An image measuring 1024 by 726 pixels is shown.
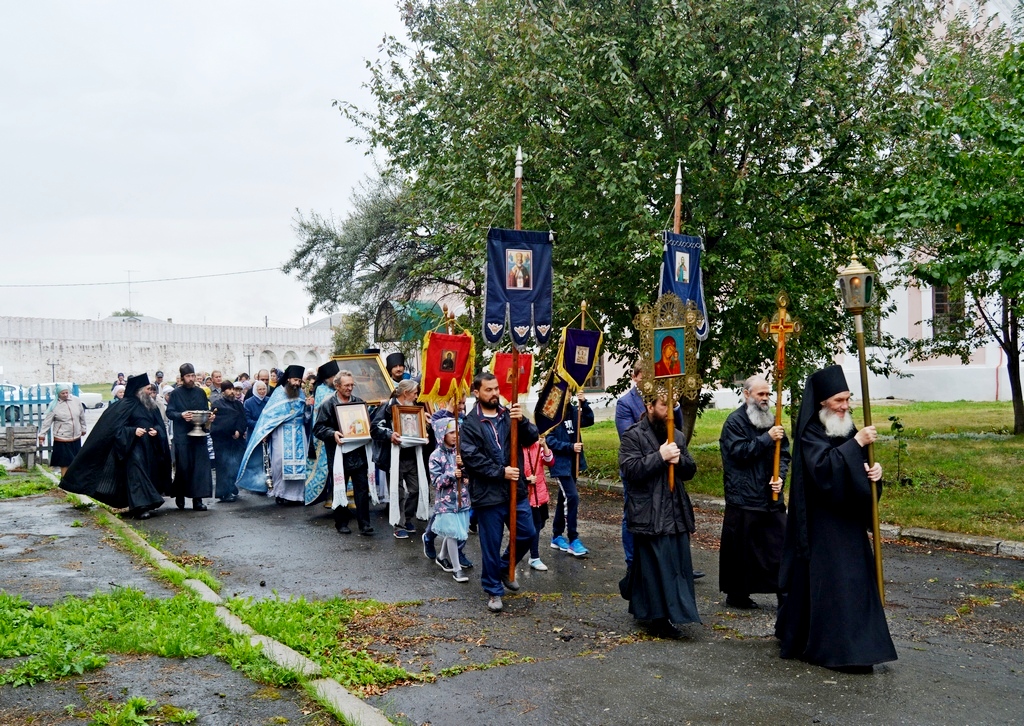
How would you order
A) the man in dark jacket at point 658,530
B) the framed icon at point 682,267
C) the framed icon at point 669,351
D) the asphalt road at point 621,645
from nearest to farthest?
1. the asphalt road at point 621,645
2. the man in dark jacket at point 658,530
3. the framed icon at point 669,351
4. the framed icon at point 682,267

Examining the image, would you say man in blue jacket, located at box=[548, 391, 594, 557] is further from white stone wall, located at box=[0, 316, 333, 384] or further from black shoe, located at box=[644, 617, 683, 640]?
white stone wall, located at box=[0, 316, 333, 384]

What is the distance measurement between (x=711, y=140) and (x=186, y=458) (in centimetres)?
864

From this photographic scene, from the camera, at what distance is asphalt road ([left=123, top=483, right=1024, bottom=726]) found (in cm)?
531

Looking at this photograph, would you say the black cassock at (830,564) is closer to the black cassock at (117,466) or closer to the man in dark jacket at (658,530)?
the man in dark jacket at (658,530)

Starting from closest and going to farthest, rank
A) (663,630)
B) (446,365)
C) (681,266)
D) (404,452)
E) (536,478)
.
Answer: (663,630) → (536,478) → (681,266) → (446,365) → (404,452)

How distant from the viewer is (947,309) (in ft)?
92.6

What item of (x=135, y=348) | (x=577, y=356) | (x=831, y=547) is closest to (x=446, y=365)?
(x=577, y=356)

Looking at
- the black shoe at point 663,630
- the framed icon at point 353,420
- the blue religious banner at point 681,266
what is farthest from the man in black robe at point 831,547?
the framed icon at point 353,420

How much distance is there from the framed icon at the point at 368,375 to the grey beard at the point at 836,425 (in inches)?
306

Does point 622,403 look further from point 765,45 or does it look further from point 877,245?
point 877,245

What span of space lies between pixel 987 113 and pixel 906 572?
4.76 metres

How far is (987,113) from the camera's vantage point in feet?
32.6

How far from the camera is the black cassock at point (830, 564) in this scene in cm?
591

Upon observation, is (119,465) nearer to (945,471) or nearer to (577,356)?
(577,356)
